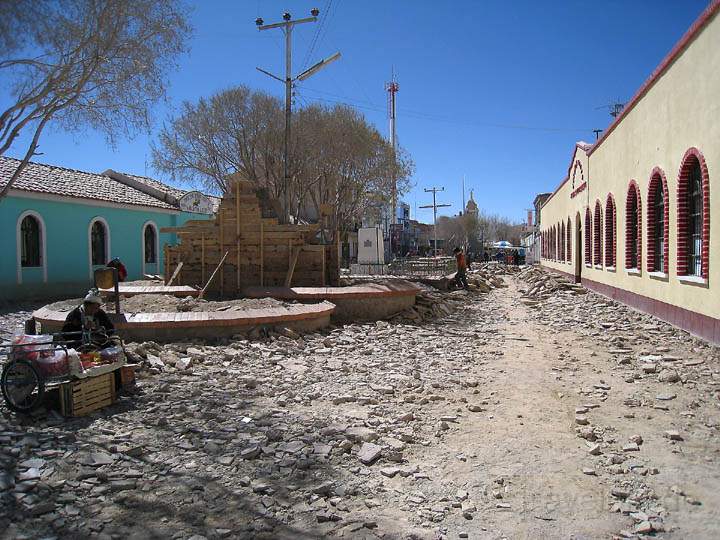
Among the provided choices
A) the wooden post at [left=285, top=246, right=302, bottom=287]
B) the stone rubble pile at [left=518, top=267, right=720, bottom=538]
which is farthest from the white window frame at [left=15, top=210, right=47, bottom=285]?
the stone rubble pile at [left=518, top=267, right=720, bottom=538]

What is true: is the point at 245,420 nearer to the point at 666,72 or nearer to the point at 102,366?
the point at 102,366

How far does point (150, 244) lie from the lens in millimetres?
25078

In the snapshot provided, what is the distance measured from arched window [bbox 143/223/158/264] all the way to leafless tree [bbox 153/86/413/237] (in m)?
3.93

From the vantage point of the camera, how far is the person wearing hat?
5733 millimetres

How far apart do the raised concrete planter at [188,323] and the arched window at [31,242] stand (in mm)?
9720

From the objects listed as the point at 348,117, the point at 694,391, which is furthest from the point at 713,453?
the point at 348,117

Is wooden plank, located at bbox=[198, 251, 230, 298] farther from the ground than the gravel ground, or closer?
farther from the ground

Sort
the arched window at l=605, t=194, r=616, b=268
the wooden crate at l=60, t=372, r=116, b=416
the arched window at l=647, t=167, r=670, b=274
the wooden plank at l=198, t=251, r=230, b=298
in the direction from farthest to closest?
the arched window at l=605, t=194, r=616, b=268 < the wooden plank at l=198, t=251, r=230, b=298 < the arched window at l=647, t=167, r=670, b=274 < the wooden crate at l=60, t=372, r=116, b=416

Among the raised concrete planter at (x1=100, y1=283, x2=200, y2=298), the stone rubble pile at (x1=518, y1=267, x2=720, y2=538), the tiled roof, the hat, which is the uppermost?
the tiled roof

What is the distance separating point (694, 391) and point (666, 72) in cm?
726

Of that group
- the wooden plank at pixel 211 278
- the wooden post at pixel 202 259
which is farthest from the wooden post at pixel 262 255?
the wooden post at pixel 202 259

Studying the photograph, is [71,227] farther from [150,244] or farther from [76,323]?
[76,323]

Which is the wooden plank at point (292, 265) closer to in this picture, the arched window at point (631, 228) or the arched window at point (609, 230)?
the arched window at point (631, 228)

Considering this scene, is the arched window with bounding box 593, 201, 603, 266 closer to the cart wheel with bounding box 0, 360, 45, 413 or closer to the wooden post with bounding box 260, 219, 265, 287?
the wooden post with bounding box 260, 219, 265, 287
